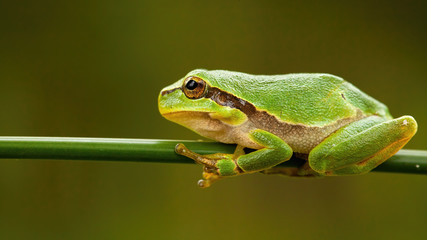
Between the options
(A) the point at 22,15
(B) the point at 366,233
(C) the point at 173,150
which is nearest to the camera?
(C) the point at 173,150

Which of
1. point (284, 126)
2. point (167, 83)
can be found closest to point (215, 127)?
point (284, 126)

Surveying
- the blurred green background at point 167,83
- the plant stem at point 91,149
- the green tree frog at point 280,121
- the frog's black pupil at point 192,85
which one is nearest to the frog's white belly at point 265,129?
the green tree frog at point 280,121

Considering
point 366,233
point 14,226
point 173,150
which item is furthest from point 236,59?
point 173,150

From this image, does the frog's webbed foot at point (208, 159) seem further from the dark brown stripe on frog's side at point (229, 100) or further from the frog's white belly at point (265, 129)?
the dark brown stripe on frog's side at point (229, 100)

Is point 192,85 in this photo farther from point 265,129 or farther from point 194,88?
point 265,129

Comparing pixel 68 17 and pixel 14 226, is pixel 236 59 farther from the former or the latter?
pixel 14 226

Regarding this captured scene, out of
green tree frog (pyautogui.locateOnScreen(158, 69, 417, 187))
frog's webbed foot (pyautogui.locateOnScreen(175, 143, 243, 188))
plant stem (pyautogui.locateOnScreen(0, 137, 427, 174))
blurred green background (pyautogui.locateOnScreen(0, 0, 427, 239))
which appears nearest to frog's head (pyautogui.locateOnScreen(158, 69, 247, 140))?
green tree frog (pyautogui.locateOnScreen(158, 69, 417, 187))
